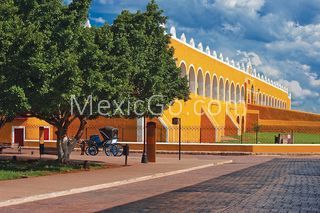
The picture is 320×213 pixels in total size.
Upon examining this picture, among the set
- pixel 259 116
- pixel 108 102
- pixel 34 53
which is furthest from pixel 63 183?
pixel 259 116

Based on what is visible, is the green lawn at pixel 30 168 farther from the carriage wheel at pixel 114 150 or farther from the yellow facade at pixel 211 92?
the yellow facade at pixel 211 92

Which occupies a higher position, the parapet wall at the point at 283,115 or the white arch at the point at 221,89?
the white arch at the point at 221,89

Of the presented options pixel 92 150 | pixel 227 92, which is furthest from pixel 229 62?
pixel 92 150

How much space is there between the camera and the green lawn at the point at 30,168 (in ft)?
57.8

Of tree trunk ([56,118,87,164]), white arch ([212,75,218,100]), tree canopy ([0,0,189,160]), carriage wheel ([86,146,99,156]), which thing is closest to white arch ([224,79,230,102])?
white arch ([212,75,218,100])

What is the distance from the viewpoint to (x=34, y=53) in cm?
1634

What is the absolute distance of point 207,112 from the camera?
49.0 m

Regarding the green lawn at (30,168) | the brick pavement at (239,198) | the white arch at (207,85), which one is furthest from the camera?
the white arch at (207,85)

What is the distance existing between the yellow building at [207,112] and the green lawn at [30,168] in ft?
47.7

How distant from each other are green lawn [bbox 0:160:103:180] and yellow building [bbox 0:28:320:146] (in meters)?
14.5

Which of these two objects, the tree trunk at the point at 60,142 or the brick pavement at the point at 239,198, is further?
the tree trunk at the point at 60,142

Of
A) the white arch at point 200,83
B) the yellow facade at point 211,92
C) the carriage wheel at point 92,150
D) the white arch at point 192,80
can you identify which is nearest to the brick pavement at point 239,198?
the carriage wheel at point 92,150

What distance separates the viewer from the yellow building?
4084 cm

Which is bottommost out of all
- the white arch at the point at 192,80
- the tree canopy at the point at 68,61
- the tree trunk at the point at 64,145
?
the tree trunk at the point at 64,145
